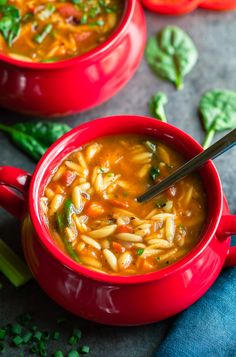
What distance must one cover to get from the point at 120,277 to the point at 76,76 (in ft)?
3.12

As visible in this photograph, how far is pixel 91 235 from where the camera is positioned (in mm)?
2555

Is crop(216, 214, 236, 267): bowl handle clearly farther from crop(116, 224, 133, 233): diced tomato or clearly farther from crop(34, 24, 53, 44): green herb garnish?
crop(34, 24, 53, 44): green herb garnish

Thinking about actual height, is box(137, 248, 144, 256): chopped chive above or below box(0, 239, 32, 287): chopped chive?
above

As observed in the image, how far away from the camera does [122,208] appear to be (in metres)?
2.62

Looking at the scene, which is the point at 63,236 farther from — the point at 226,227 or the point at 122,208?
the point at 226,227

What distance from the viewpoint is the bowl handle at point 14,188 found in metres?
2.64

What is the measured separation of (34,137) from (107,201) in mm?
692

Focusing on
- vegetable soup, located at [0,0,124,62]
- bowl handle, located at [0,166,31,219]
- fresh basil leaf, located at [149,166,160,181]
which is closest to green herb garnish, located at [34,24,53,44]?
vegetable soup, located at [0,0,124,62]

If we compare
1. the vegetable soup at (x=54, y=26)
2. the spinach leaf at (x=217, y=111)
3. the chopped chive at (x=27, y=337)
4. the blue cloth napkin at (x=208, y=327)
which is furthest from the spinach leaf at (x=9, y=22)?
the blue cloth napkin at (x=208, y=327)

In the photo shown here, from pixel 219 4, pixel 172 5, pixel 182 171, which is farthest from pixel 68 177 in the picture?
pixel 219 4

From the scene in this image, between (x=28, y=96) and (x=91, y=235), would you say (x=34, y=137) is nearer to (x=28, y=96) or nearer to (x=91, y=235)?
(x=28, y=96)

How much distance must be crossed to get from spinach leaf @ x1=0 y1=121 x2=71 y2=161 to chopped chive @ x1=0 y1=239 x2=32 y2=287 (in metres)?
0.46

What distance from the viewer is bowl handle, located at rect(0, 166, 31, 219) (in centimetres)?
264

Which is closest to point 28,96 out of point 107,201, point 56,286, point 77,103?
point 77,103
